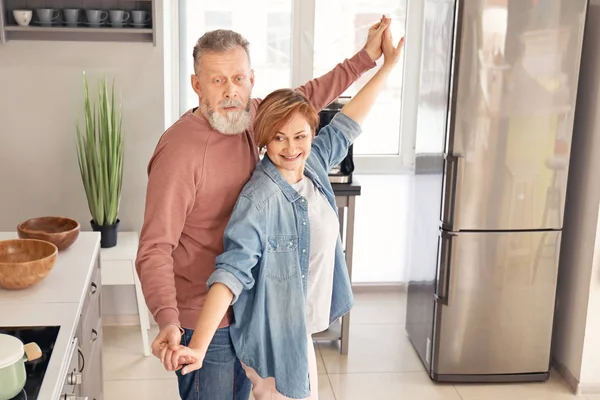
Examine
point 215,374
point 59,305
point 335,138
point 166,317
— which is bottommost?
point 215,374

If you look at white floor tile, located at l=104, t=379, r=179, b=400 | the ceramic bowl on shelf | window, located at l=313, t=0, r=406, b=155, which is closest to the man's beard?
white floor tile, located at l=104, t=379, r=179, b=400

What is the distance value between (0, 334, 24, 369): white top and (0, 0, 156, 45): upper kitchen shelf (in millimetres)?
2021

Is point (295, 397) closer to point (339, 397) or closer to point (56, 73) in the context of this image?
point (339, 397)

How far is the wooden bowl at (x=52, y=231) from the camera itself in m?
2.40

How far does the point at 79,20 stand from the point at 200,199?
6.35 ft

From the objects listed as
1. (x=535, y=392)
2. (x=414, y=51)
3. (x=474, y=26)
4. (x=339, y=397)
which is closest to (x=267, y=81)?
(x=414, y=51)

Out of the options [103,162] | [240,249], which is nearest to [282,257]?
[240,249]

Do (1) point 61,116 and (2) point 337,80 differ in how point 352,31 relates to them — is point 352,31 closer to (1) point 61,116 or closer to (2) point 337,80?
(1) point 61,116

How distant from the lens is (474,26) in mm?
2961

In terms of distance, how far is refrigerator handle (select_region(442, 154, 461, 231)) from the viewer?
310 centimetres

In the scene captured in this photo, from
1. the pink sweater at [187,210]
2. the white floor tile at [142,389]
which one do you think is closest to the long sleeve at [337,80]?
the pink sweater at [187,210]

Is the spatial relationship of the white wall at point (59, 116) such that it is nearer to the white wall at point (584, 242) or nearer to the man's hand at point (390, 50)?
the man's hand at point (390, 50)

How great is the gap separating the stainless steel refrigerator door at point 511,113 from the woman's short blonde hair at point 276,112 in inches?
54.3

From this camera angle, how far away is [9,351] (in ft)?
5.04
